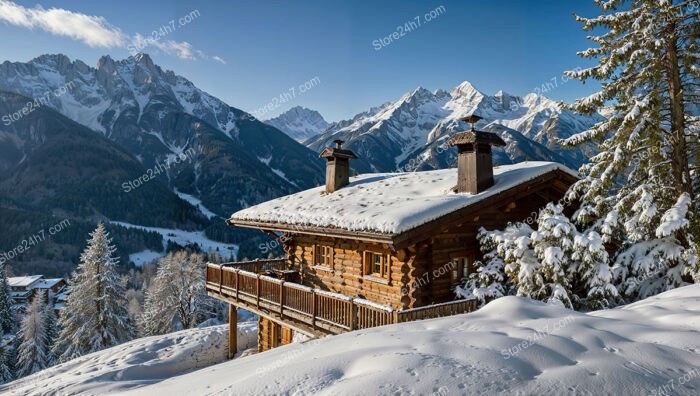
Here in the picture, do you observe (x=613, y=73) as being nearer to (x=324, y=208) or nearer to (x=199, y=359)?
(x=324, y=208)

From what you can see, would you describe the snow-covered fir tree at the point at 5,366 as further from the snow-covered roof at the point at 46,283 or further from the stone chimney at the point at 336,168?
the snow-covered roof at the point at 46,283

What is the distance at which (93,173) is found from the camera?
19638 centimetres

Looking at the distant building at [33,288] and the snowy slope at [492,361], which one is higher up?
the snowy slope at [492,361]

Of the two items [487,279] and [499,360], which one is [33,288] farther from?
[499,360]

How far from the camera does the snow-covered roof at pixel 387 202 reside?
38.1 feet

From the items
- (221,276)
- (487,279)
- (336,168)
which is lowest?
(221,276)

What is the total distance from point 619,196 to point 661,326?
6801 mm

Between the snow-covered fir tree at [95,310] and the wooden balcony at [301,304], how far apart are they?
17.7 m

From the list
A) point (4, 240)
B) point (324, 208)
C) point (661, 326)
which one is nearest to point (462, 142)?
point (324, 208)

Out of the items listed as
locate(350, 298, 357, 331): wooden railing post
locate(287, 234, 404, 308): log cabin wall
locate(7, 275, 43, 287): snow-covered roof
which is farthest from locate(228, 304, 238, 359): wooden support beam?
locate(7, 275, 43, 287): snow-covered roof

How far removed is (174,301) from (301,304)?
130ft

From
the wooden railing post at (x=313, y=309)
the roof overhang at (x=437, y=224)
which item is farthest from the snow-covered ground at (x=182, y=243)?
the wooden railing post at (x=313, y=309)

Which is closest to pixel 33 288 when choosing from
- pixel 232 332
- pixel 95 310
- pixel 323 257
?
pixel 95 310

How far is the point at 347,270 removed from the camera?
47.9 ft
